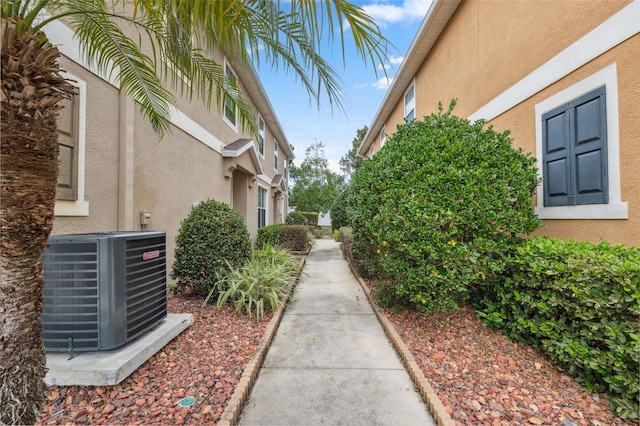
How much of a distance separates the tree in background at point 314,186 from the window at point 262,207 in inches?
297

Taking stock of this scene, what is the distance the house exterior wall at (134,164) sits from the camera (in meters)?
4.00

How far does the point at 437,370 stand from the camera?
3.12m

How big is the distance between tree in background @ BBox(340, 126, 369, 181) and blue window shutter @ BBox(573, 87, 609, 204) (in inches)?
1217

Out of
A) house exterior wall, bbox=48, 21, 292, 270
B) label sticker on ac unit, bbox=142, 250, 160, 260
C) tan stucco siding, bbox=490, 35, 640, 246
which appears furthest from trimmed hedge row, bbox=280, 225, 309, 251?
tan stucco siding, bbox=490, 35, 640, 246

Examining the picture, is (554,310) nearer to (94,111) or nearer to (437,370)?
(437,370)

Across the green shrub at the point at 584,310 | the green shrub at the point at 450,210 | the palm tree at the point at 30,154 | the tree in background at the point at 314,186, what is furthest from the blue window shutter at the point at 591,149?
the tree in background at the point at 314,186

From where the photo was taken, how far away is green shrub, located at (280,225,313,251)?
11680 mm

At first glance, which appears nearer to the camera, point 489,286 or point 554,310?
point 554,310

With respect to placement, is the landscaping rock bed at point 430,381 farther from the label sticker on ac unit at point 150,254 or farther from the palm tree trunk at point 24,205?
the label sticker on ac unit at point 150,254

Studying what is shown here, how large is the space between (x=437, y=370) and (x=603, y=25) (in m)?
4.74

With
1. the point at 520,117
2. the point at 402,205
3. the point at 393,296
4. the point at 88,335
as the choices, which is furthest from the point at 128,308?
the point at 520,117

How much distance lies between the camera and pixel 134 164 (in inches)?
196

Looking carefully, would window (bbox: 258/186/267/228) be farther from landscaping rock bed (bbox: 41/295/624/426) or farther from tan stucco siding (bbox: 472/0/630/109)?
tan stucco siding (bbox: 472/0/630/109)

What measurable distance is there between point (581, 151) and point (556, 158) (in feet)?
1.28
